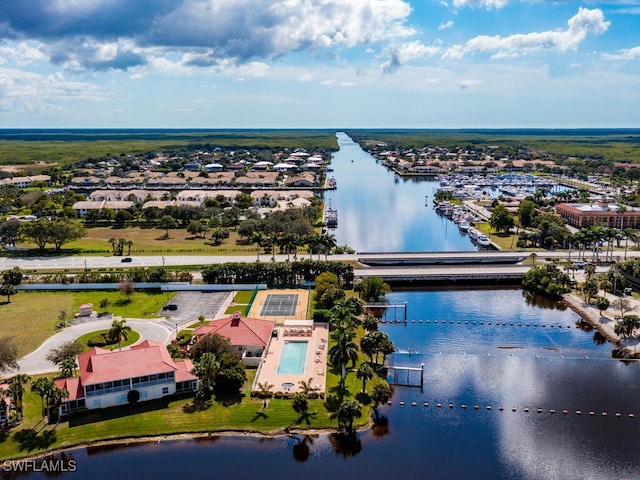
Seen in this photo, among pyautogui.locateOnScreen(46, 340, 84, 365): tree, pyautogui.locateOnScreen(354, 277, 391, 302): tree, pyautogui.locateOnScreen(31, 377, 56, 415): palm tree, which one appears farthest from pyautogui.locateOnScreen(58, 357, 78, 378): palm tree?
pyautogui.locateOnScreen(354, 277, 391, 302): tree

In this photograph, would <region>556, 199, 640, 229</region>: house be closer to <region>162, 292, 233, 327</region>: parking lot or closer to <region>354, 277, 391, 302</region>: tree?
<region>354, 277, 391, 302</region>: tree

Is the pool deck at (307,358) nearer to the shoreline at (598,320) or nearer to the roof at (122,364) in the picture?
the roof at (122,364)

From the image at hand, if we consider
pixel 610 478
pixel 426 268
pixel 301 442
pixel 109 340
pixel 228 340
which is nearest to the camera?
pixel 610 478

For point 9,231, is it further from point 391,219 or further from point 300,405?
point 391,219

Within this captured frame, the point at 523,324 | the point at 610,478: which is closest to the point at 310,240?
the point at 523,324

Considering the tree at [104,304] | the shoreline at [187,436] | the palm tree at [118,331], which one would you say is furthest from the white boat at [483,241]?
the palm tree at [118,331]

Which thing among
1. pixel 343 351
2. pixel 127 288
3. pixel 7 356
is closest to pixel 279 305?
pixel 127 288

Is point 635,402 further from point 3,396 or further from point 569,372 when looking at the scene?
point 3,396
